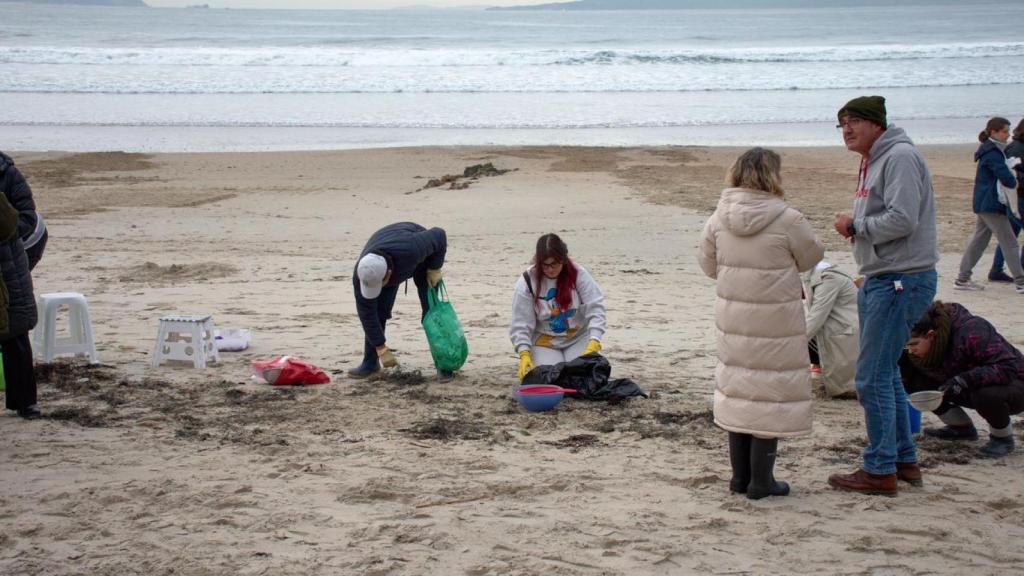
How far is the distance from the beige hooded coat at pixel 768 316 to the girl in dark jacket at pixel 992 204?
5.54m

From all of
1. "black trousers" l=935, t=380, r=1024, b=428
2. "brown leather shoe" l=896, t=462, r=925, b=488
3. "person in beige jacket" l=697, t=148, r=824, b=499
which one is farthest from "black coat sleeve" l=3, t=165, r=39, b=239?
"black trousers" l=935, t=380, r=1024, b=428

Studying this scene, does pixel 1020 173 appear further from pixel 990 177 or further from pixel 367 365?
pixel 367 365

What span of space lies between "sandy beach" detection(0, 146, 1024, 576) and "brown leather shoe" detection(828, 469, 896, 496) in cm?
4

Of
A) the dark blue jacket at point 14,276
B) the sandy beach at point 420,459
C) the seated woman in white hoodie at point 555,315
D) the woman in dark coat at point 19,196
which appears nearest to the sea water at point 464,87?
the sandy beach at point 420,459

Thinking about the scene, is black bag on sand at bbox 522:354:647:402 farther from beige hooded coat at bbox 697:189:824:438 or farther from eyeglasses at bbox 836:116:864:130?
eyeglasses at bbox 836:116:864:130

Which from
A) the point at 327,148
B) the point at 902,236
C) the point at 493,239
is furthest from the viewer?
the point at 327,148

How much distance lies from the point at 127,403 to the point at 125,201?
342 inches

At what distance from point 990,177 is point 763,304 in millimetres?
5779

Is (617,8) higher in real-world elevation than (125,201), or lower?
higher

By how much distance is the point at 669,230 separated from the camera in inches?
468

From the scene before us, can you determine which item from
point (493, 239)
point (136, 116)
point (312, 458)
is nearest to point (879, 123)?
point (312, 458)

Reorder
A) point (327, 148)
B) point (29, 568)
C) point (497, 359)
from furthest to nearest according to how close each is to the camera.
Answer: point (327, 148), point (497, 359), point (29, 568)

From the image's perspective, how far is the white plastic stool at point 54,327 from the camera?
673 cm

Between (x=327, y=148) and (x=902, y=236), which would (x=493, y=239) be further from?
(x=327, y=148)
